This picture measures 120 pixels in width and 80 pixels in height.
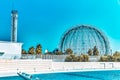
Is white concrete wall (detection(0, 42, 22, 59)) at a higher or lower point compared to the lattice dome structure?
lower

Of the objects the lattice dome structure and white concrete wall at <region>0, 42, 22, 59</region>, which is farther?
the lattice dome structure

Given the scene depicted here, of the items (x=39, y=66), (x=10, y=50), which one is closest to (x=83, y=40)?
(x=10, y=50)

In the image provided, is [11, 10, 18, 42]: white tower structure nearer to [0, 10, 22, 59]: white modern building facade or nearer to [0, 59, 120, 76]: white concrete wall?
[0, 10, 22, 59]: white modern building facade

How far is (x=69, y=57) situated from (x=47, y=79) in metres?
27.1

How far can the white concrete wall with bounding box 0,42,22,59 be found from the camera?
51778 millimetres

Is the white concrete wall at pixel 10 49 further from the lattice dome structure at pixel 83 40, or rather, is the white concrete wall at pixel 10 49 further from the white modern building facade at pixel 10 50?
the lattice dome structure at pixel 83 40

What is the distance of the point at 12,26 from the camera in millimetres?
61781

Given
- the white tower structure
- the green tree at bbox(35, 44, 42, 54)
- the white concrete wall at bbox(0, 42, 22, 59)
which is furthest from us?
the green tree at bbox(35, 44, 42, 54)

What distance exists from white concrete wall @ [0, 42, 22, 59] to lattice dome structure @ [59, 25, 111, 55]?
98.5ft

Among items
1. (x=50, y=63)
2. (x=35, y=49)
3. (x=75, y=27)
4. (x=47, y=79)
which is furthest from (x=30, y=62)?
(x=75, y=27)

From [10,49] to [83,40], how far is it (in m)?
37.2

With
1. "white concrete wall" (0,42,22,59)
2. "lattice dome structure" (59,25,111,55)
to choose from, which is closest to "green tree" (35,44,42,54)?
"white concrete wall" (0,42,22,59)

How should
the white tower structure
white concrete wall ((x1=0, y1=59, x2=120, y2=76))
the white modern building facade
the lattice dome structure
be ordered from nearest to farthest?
1. white concrete wall ((x1=0, y1=59, x2=120, y2=76))
2. the white modern building facade
3. the white tower structure
4. the lattice dome structure

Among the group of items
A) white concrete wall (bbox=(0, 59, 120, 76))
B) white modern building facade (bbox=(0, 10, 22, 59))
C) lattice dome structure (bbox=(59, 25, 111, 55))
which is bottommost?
white concrete wall (bbox=(0, 59, 120, 76))
